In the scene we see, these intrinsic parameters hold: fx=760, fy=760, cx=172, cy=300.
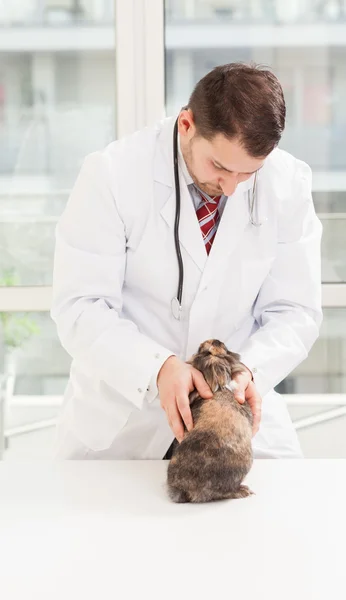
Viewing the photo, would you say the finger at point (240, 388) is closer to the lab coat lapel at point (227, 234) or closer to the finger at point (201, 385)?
the finger at point (201, 385)

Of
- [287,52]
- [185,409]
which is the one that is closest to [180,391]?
[185,409]

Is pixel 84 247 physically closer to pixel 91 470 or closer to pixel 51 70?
pixel 91 470

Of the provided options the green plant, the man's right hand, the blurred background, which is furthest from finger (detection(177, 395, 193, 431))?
the green plant

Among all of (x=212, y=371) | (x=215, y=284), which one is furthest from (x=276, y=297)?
(x=212, y=371)

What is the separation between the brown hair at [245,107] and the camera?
55.1 inches

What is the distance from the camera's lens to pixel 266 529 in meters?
1.29

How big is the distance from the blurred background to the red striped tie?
1.06 meters

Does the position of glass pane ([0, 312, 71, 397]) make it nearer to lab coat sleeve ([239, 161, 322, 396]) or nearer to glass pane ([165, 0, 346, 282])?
glass pane ([165, 0, 346, 282])

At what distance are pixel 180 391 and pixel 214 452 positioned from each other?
6.4 inches

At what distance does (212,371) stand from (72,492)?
13.9 inches

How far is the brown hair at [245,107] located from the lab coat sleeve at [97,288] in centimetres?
33

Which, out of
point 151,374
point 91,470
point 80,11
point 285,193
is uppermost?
point 80,11

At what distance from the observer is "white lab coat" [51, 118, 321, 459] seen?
165cm

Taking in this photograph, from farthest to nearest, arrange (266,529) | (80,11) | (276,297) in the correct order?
(80,11)
(276,297)
(266,529)
